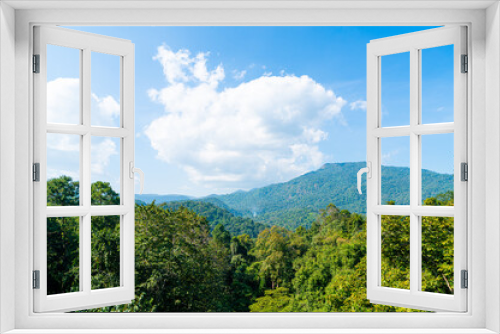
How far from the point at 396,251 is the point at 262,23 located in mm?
3383

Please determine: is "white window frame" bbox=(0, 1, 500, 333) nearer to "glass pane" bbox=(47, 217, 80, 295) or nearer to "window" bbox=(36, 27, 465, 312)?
"glass pane" bbox=(47, 217, 80, 295)

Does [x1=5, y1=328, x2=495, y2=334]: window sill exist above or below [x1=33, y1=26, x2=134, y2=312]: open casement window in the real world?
below

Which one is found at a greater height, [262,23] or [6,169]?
[262,23]

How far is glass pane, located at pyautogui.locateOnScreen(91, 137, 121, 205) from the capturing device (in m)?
4.44

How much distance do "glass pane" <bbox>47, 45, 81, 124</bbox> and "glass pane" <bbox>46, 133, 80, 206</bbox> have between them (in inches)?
24.3

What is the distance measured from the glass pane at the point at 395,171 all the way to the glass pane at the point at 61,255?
3.70 metres

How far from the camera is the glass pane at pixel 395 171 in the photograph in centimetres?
475

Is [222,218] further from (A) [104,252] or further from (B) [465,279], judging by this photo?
(B) [465,279]

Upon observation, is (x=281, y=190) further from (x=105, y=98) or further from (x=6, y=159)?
(x=6, y=159)

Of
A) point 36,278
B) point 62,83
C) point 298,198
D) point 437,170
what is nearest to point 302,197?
point 298,198

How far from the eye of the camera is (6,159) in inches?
65.7

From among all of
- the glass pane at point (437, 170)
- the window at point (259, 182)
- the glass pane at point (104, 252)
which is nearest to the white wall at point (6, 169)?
the glass pane at point (104, 252)

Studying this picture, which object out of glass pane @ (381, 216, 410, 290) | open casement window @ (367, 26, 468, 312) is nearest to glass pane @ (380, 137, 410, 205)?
glass pane @ (381, 216, 410, 290)

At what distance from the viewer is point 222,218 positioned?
18.5 ft
